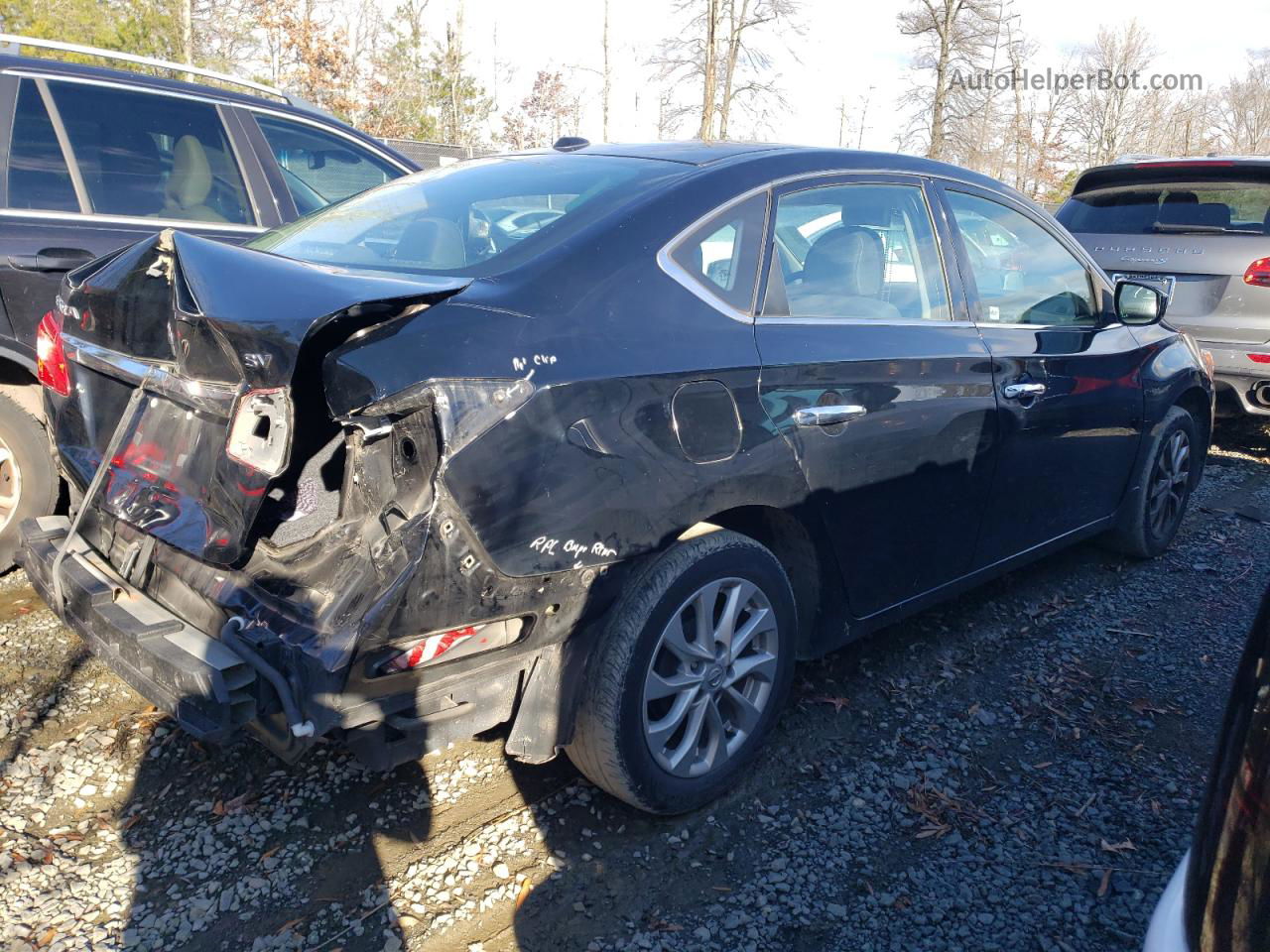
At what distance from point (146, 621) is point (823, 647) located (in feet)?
6.37

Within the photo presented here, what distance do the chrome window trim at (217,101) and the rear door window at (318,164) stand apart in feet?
0.07

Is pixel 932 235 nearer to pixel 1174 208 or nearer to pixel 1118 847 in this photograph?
pixel 1118 847

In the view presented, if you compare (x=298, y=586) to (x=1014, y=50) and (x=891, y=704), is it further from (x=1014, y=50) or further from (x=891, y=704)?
(x=1014, y=50)

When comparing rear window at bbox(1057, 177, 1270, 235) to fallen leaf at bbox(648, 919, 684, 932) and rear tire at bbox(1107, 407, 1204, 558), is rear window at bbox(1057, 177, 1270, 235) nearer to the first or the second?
rear tire at bbox(1107, 407, 1204, 558)

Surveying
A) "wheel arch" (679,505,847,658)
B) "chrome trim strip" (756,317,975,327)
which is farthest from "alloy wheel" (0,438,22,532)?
"chrome trim strip" (756,317,975,327)

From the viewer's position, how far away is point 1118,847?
2707 mm

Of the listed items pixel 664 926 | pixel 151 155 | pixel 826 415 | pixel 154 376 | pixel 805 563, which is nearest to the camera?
pixel 664 926

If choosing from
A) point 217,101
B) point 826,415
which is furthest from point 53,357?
point 826,415

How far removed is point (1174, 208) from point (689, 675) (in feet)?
20.1

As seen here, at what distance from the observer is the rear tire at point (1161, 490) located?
454 centimetres

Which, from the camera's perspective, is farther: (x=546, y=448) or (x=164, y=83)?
(x=164, y=83)

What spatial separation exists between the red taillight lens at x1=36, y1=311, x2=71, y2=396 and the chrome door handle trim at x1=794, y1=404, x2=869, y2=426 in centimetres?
218

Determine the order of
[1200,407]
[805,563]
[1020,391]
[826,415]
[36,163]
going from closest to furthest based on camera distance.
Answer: [826,415] → [805,563] → [1020,391] → [36,163] → [1200,407]

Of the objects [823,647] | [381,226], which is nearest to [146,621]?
[381,226]
